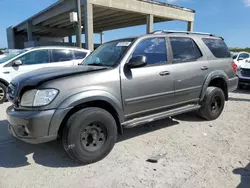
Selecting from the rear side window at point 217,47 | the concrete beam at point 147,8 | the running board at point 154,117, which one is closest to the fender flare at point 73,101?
the running board at point 154,117

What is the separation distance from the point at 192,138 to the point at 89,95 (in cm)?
217

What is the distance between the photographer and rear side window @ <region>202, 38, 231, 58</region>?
15.6ft

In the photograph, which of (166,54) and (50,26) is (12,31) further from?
(166,54)

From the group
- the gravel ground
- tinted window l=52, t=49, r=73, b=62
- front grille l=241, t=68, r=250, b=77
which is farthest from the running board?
front grille l=241, t=68, r=250, b=77

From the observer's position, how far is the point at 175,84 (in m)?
3.96

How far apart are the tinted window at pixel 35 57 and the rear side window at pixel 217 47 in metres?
5.10

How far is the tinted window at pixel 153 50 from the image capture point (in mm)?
3656

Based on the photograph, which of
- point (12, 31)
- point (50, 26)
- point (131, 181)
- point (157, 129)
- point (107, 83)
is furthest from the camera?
point (12, 31)

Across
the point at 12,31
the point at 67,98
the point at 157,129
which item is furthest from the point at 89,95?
the point at 12,31

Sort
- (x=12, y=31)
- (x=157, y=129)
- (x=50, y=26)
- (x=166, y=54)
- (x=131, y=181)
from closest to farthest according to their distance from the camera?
(x=131, y=181)
(x=166, y=54)
(x=157, y=129)
(x=50, y=26)
(x=12, y=31)

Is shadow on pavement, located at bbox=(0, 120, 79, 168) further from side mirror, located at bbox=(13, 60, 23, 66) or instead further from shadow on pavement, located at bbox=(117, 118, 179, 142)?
side mirror, located at bbox=(13, 60, 23, 66)

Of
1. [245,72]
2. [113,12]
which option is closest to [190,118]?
[245,72]

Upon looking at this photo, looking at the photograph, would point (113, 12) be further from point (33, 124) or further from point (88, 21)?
point (33, 124)

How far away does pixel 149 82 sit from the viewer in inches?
141
